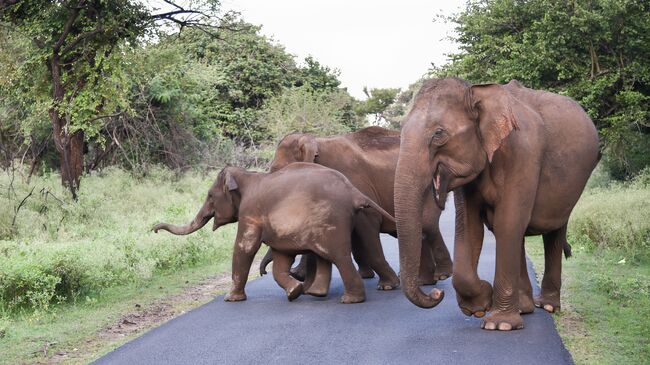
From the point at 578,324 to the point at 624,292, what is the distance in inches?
66.0

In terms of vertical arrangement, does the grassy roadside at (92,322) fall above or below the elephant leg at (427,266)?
below

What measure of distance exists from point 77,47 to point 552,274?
1404 cm

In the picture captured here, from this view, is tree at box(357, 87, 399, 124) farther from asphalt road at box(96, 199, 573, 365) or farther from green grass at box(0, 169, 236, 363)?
asphalt road at box(96, 199, 573, 365)

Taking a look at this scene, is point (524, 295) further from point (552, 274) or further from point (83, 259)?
point (83, 259)

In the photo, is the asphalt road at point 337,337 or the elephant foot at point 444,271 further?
the elephant foot at point 444,271

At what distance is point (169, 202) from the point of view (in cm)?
2223

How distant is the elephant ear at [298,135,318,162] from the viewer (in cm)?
1194

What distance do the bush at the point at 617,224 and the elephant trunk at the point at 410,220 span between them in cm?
650

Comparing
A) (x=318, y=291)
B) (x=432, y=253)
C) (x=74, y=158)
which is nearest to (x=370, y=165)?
(x=432, y=253)

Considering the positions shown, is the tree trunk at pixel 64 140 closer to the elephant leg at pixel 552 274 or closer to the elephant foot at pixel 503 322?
the elephant leg at pixel 552 274

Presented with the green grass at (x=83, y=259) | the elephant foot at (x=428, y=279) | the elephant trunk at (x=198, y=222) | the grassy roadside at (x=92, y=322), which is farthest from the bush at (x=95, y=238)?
the elephant foot at (x=428, y=279)

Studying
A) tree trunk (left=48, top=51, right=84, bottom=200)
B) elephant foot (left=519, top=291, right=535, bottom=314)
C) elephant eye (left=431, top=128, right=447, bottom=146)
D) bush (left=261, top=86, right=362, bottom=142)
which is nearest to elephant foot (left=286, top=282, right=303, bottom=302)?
elephant foot (left=519, top=291, right=535, bottom=314)

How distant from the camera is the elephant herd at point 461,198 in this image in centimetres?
782

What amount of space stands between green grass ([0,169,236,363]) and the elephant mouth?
129 inches
